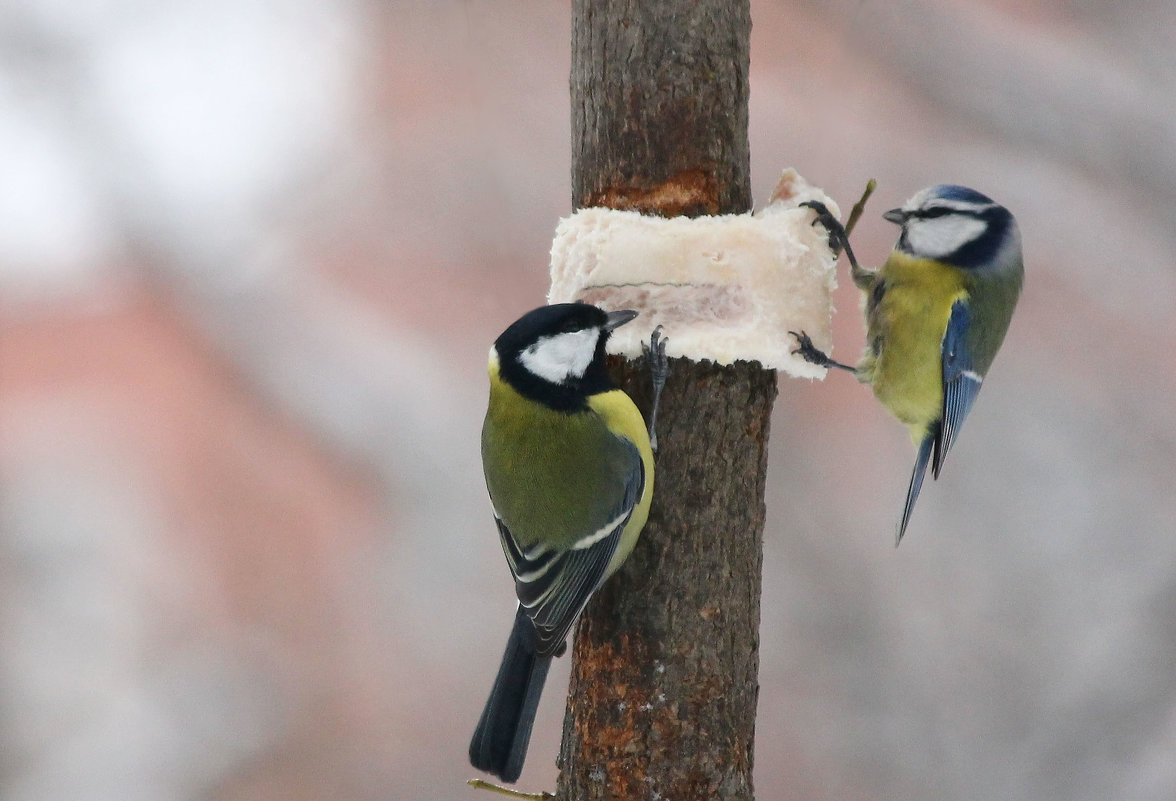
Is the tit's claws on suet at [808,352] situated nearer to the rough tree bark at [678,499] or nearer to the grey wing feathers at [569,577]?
the rough tree bark at [678,499]

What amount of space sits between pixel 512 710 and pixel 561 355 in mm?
449

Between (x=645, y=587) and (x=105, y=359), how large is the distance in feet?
4.78

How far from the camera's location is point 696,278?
55.6 inches

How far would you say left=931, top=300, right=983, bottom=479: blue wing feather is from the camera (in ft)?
5.50

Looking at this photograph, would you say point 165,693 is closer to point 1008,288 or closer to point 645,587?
point 645,587

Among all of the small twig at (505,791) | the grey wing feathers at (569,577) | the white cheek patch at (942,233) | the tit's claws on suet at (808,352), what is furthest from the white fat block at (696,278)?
the small twig at (505,791)

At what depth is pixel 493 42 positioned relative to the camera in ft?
8.30

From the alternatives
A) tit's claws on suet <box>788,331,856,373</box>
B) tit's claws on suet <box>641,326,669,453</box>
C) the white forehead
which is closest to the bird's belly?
the white forehead

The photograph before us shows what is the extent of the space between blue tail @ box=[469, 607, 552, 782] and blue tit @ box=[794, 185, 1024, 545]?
61cm

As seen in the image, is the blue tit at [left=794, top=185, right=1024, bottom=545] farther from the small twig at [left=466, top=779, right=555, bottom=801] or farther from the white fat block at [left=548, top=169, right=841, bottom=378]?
the small twig at [left=466, top=779, right=555, bottom=801]

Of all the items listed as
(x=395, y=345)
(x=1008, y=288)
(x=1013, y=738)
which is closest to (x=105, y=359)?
(x=395, y=345)

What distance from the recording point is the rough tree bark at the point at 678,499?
1359mm

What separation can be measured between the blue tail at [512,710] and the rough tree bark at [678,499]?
0.22 feet

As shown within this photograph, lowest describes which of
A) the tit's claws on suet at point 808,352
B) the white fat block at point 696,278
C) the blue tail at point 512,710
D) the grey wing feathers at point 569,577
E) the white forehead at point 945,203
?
the blue tail at point 512,710
